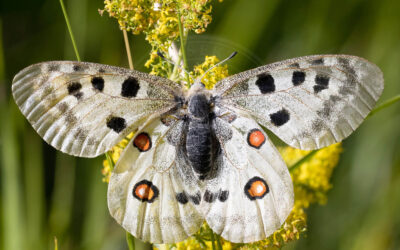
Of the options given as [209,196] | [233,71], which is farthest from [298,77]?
[233,71]

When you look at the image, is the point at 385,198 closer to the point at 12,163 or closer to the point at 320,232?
the point at 320,232

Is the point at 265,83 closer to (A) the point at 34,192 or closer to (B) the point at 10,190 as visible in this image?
(B) the point at 10,190

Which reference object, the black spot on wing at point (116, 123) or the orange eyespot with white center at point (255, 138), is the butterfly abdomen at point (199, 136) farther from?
the black spot on wing at point (116, 123)

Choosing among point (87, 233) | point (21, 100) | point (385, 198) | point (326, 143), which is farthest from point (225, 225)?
point (385, 198)

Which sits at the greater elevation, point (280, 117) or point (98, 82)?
point (98, 82)

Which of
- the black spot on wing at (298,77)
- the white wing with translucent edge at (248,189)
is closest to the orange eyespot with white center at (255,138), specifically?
the white wing with translucent edge at (248,189)

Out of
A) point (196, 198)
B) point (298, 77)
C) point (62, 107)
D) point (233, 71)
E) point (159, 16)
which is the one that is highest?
point (233, 71)
